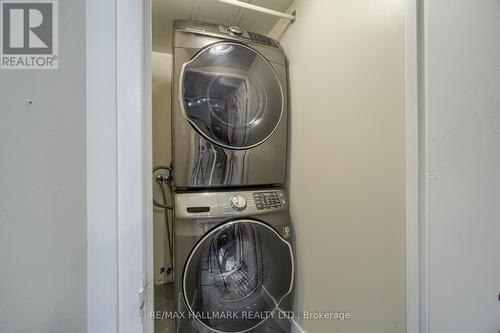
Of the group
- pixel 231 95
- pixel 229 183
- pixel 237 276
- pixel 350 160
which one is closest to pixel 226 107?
pixel 231 95

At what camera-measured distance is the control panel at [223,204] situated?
1.10 metres

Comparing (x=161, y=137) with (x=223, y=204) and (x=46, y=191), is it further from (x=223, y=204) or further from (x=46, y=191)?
(x=46, y=191)

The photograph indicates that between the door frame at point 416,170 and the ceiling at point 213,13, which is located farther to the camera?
the ceiling at point 213,13

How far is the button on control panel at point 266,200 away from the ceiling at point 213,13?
4.13 feet

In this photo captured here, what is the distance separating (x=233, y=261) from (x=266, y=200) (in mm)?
425

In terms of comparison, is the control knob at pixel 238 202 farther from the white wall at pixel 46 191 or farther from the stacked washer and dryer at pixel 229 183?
the white wall at pixel 46 191

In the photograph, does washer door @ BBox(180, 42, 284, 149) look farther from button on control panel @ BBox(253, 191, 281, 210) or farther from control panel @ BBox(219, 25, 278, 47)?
button on control panel @ BBox(253, 191, 281, 210)

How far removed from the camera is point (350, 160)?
950mm

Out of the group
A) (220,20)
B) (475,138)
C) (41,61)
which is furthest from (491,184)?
(220,20)

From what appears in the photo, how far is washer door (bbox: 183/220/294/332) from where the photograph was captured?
3.65 feet

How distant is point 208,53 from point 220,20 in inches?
23.6
